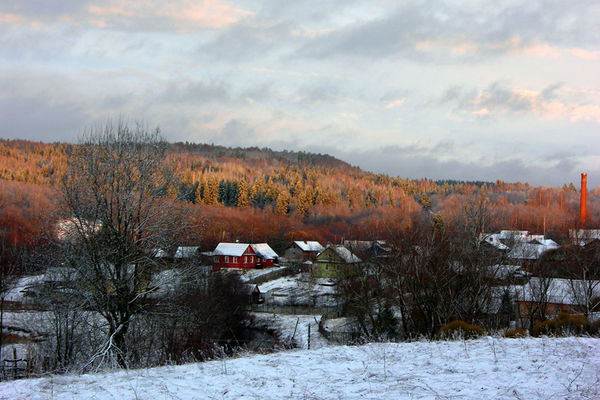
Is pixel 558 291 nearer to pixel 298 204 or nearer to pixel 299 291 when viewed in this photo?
pixel 299 291

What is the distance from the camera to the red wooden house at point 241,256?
5762 cm

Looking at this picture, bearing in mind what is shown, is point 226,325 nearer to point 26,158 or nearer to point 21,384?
point 21,384

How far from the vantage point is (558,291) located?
2694 centimetres

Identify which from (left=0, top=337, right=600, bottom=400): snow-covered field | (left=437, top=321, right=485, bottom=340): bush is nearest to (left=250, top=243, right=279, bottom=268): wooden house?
(left=437, top=321, right=485, bottom=340): bush

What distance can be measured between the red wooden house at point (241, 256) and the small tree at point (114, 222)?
135 feet

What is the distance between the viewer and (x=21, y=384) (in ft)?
26.3

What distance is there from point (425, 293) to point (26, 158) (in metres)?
145

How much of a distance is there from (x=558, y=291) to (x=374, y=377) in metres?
24.2

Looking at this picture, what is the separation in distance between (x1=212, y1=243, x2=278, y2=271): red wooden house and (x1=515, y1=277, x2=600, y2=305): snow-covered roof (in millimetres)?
36938

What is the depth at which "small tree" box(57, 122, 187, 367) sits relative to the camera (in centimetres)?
1356

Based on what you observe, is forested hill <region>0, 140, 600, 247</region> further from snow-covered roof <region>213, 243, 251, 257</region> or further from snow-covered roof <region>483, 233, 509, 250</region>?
snow-covered roof <region>483, 233, 509, 250</region>

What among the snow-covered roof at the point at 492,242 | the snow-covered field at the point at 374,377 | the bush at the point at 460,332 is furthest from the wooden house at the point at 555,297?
the snow-covered field at the point at 374,377

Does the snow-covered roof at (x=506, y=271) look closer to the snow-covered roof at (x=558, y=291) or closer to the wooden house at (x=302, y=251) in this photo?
the snow-covered roof at (x=558, y=291)

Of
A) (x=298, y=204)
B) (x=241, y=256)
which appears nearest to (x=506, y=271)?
(x=241, y=256)
